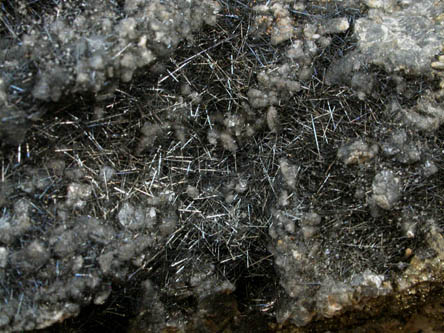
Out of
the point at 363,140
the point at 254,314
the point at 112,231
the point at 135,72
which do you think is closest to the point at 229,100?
the point at 135,72

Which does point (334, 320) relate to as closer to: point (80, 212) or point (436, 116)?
point (436, 116)

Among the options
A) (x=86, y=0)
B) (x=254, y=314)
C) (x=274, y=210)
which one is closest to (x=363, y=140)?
(x=274, y=210)

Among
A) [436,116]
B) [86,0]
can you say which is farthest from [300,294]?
[86,0]

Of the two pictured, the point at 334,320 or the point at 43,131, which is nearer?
the point at 43,131

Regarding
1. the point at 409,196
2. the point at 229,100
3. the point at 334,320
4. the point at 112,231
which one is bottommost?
the point at 334,320

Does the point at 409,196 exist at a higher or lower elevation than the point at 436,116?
lower

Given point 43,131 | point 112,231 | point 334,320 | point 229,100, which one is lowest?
point 334,320

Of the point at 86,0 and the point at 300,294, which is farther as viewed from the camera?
the point at 300,294

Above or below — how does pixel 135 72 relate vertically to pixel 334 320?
above

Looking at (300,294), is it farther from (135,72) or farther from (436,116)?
(135,72)
